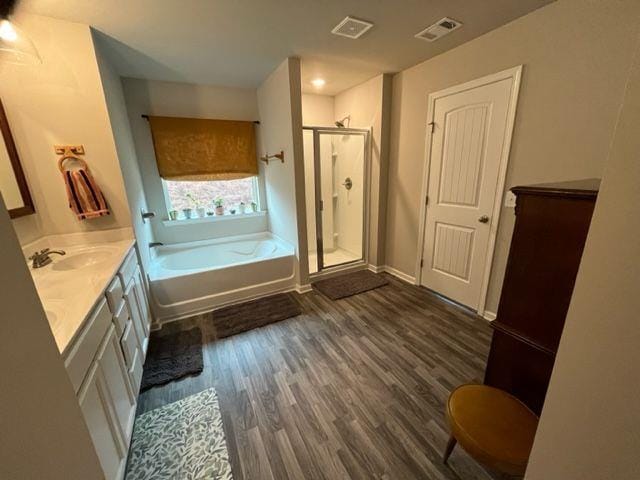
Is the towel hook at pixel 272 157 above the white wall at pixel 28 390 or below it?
above

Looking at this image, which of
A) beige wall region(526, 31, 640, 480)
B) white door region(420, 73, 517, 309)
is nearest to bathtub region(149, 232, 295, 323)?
white door region(420, 73, 517, 309)

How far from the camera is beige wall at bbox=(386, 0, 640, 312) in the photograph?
4.82ft

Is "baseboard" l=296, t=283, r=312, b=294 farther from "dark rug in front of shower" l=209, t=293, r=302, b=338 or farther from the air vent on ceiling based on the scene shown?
the air vent on ceiling

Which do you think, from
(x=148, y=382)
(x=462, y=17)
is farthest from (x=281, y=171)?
(x=148, y=382)

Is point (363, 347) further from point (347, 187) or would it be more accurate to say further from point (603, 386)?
point (347, 187)

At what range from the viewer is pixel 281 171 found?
295 cm

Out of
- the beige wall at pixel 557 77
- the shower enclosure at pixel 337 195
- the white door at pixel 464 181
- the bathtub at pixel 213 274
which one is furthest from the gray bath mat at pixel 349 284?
the beige wall at pixel 557 77

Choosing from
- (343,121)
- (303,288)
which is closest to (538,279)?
(303,288)

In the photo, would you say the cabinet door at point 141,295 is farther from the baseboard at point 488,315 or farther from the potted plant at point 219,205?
the baseboard at point 488,315

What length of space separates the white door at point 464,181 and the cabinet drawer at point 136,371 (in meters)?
2.76

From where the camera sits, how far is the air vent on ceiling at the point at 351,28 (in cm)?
180

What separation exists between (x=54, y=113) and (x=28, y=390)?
216cm

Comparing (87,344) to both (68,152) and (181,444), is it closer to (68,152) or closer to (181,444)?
(181,444)

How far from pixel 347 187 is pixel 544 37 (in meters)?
2.42
